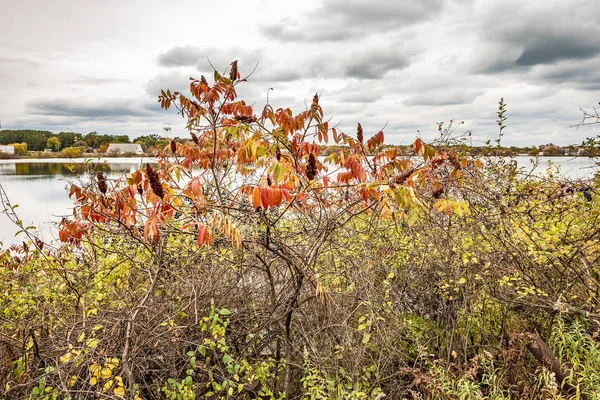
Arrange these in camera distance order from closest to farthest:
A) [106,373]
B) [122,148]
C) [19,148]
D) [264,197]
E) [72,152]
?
[264,197], [106,373], [72,152], [122,148], [19,148]

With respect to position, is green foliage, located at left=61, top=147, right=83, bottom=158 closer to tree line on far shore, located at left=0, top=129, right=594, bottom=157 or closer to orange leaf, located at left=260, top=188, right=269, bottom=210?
tree line on far shore, located at left=0, top=129, right=594, bottom=157

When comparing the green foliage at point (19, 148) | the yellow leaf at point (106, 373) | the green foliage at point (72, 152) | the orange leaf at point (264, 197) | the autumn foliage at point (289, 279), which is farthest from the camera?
the green foliage at point (19, 148)

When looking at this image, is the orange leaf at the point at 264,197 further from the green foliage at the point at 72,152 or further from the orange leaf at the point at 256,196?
the green foliage at the point at 72,152

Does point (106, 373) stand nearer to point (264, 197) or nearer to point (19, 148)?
point (264, 197)

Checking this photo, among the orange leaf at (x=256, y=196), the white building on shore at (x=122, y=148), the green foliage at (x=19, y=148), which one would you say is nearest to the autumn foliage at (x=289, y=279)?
the orange leaf at (x=256, y=196)

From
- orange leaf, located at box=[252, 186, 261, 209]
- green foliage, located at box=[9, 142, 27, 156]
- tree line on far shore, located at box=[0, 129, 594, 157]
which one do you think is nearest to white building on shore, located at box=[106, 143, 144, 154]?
tree line on far shore, located at box=[0, 129, 594, 157]

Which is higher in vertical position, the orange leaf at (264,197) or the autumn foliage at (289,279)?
the orange leaf at (264,197)

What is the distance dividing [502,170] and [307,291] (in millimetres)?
3496

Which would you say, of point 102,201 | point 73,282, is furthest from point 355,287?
point 73,282

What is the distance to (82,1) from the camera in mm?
6691

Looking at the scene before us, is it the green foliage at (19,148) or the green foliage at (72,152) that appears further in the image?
the green foliage at (19,148)

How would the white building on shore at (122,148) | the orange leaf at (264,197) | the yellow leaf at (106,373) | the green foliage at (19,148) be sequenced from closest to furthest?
the orange leaf at (264,197) → the yellow leaf at (106,373) → the white building on shore at (122,148) → the green foliage at (19,148)

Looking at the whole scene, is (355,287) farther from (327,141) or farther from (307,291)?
(327,141)

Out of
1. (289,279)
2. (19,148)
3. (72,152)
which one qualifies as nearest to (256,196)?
(289,279)
